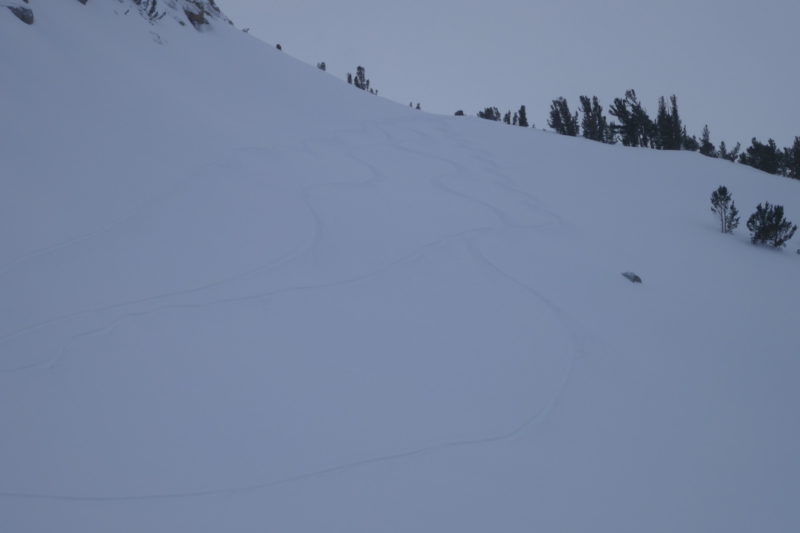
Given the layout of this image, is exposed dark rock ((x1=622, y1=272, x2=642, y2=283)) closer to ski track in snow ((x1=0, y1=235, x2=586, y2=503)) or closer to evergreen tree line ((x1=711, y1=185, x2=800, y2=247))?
ski track in snow ((x1=0, y1=235, x2=586, y2=503))

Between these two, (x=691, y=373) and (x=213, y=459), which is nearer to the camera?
(x=213, y=459)

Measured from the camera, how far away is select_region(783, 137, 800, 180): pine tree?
16.2 metres

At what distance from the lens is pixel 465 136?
11.6m

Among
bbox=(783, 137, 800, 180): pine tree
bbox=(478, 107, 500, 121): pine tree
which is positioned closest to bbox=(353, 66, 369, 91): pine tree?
bbox=(478, 107, 500, 121): pine tree

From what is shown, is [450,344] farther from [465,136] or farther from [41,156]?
[465,136]

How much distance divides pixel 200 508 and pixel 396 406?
1026 millimetres

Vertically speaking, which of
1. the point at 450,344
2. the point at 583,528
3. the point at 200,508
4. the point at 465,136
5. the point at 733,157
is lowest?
the point at 200,508

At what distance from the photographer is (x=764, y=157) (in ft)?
57.2

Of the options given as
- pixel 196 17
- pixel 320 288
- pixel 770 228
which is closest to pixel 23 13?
pixel 320 288

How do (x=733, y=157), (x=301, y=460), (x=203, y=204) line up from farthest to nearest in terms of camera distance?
(x=733, y=157) → (x=203, y=204) → (x=301, y=460)

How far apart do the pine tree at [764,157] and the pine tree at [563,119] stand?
7730 millimetres

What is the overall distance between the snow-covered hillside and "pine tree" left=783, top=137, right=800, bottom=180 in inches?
536

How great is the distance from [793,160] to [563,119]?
1039 cm

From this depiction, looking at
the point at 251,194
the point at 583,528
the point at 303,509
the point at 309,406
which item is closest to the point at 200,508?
the point at 303,509
